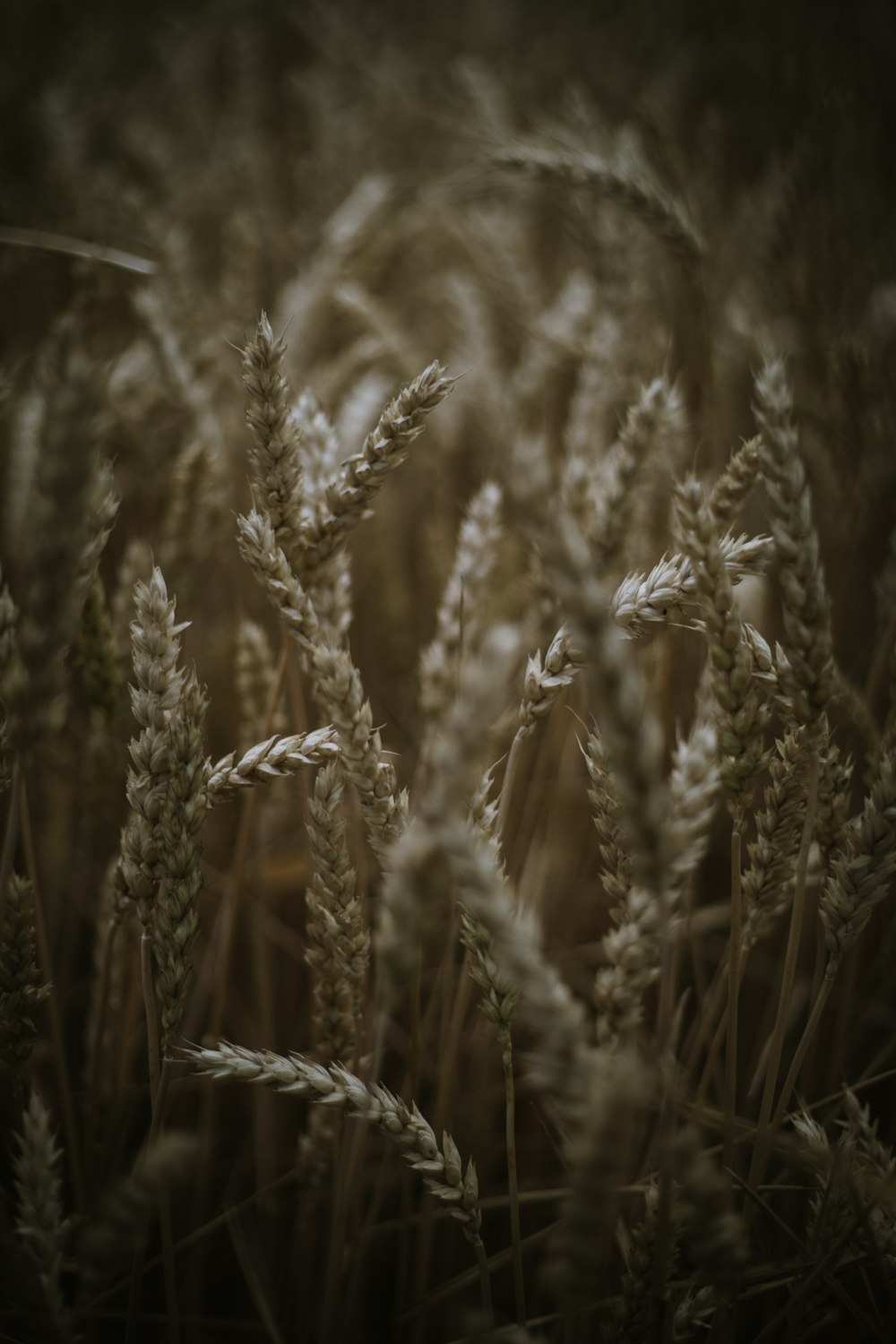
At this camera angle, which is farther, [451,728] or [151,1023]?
[151,1023]

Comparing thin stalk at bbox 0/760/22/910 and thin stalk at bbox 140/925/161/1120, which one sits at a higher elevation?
thin stalk at bbox 0/760/22/910

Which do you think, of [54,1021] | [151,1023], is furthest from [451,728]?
[54,1021]

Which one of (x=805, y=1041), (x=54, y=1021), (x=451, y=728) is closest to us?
(x=451, y=728)

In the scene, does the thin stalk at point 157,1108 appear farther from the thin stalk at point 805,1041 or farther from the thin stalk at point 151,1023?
the thin stalk at point 805,1041

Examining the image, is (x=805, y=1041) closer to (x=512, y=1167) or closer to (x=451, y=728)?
(x=512, y=1167)

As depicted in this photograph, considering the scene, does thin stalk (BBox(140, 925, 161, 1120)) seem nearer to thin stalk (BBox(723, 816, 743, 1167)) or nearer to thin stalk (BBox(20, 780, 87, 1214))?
thin stalk (BBox(20, 780, 87, 1214))

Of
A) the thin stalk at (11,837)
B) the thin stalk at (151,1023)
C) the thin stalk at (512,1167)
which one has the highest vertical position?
the thin stalk at (11,837)

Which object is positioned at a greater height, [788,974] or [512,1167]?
[788,974]

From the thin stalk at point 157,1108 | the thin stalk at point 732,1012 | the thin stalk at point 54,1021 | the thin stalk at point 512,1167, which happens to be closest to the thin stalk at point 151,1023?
the thin stalk at point 157,1108

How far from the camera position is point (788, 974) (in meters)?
0.60

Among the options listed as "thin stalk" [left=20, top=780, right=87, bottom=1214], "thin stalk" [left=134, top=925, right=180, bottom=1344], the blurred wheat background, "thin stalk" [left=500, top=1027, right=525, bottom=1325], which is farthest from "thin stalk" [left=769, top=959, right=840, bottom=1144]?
"thin stalk" [left=20, top=780, right=87, bottom=1214]

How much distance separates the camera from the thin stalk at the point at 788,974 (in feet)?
1.78

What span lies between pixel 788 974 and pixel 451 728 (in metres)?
0.41

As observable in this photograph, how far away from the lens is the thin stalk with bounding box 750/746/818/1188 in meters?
0.54
